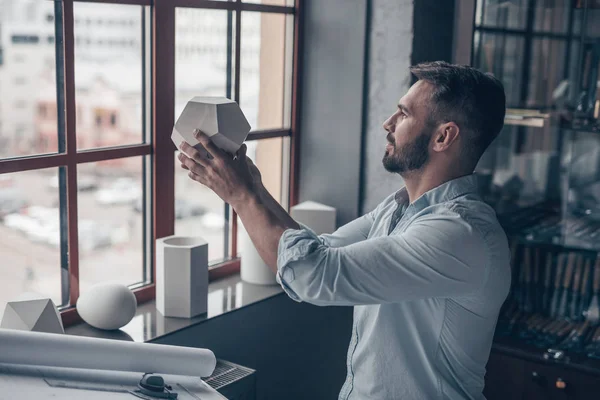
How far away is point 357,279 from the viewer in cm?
141

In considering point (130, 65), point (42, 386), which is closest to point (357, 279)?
point (42, 386)

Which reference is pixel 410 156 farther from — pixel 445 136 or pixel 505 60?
pixel 505 60

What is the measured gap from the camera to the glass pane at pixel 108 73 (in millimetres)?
2088

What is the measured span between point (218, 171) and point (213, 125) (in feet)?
0.31

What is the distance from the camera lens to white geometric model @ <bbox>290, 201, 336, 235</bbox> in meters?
2.75

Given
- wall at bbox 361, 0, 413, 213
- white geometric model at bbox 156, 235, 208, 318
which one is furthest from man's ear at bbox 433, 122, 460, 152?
wall at bbox 361, 0, 413, 213

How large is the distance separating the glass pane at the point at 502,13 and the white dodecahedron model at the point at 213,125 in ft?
4.89

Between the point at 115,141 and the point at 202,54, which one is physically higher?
the point at 202,54

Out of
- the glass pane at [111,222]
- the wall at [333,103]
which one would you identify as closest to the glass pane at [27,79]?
the glass pane at [111,222]

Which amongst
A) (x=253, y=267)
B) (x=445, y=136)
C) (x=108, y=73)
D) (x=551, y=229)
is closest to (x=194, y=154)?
(x=445, y=136)

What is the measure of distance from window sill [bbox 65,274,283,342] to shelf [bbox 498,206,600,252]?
3.16 feet

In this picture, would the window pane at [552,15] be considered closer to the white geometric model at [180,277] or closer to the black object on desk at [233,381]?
the white geometric model at [180,277]

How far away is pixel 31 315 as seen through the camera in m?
1.83

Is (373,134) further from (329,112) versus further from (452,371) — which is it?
(452,371)
